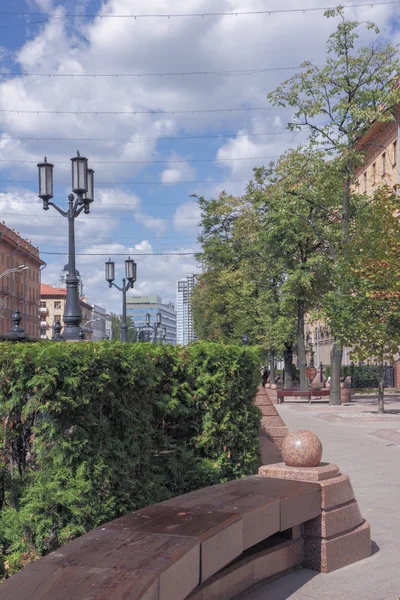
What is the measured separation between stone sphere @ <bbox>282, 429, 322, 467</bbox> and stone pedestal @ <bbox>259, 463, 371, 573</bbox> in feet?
0.20

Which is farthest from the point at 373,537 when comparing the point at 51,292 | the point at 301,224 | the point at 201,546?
the point at 51,292

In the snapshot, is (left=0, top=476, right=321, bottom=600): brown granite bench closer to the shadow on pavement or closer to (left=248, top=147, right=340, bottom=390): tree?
the shadow on pavement

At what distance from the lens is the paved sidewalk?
207 inches

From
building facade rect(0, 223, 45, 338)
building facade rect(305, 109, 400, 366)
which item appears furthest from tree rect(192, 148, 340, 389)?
building facade rect(0, 223, 45, 338)

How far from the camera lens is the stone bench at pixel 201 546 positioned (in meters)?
3.44

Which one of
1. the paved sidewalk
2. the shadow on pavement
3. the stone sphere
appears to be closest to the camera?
the shadow on pavement

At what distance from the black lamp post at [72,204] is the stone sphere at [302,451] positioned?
31.0 feet

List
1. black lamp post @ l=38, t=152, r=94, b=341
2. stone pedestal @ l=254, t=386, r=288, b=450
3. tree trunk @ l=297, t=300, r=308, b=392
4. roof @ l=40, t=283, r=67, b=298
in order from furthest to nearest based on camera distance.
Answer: roof @ l=40, t=283, r=67, b=298, tree trunk @ l=297, t=300, r=308, b=392, black lamp post @ l=38, t=152, r=94, b=341, stone pedestal @ l=254, t=386, r=288, b=450

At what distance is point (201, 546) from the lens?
405 centimetres

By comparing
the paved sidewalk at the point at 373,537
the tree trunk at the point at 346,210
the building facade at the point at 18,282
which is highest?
the building facade at the point at 18,282

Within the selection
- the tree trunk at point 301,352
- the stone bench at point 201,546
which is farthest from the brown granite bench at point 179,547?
the tree trunk at point 301,352

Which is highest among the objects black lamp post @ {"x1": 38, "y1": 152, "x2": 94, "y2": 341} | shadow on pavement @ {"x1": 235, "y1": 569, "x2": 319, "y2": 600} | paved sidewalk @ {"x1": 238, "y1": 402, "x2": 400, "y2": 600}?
black lamp post @ {"x1": 38, "y1": 152, "x2": 94, "y2": 341}

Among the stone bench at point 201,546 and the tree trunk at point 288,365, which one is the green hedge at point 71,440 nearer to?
the stone bench at point 201,546

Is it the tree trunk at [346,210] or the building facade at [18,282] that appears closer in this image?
the tree trunk at [346,210]
